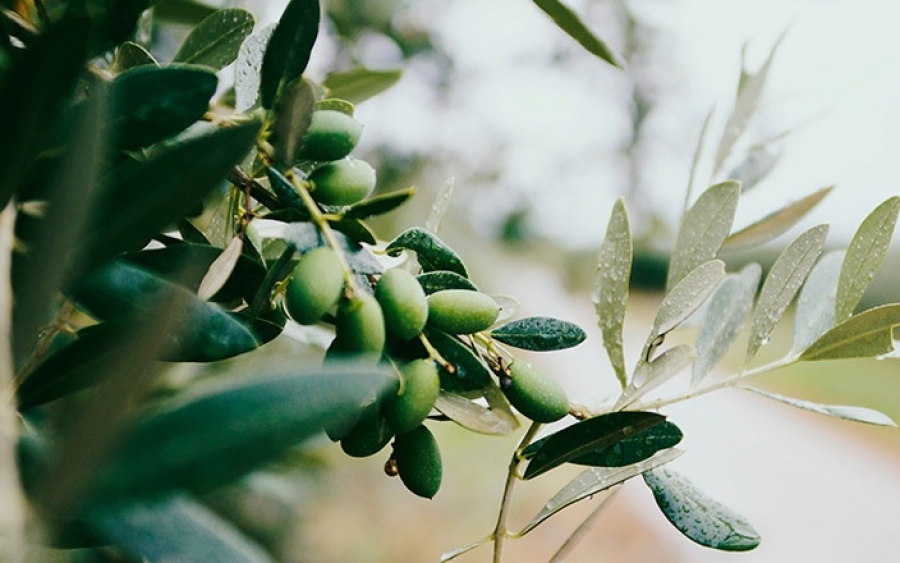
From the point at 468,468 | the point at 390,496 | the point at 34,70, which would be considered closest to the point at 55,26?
the point at 34,70

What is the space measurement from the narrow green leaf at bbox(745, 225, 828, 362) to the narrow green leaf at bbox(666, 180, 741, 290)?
0.12 ft

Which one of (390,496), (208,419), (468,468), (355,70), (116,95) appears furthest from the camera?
(468,468)

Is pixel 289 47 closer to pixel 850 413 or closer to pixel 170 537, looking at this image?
pixel 170 537


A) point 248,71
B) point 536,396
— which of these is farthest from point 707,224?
point 248,71

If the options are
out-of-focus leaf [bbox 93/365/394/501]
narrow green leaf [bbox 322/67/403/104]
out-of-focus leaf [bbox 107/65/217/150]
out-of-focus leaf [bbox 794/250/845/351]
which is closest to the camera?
A: out-of-focus leaf [bbox 93/365/394/501]

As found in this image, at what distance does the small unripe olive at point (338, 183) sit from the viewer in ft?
1.16

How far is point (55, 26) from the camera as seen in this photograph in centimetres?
21

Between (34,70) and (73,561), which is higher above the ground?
(34,70)

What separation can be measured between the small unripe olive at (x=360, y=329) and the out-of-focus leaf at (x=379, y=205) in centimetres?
4

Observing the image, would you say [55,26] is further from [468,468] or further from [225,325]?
[468,468]

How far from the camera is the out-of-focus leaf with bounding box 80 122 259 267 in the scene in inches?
8.0

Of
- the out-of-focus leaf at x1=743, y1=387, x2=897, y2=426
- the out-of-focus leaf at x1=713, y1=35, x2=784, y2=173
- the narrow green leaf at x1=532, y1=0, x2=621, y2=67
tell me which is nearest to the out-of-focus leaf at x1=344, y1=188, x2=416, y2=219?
the narrow green leaf at x1=532, y1=0, x2=621, y2=67

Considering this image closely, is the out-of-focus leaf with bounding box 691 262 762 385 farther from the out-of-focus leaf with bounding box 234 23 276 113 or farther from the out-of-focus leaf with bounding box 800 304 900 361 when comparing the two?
the out-of-focus leaf with bounding box 234 23 276 113

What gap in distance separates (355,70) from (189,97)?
0.32 meters
